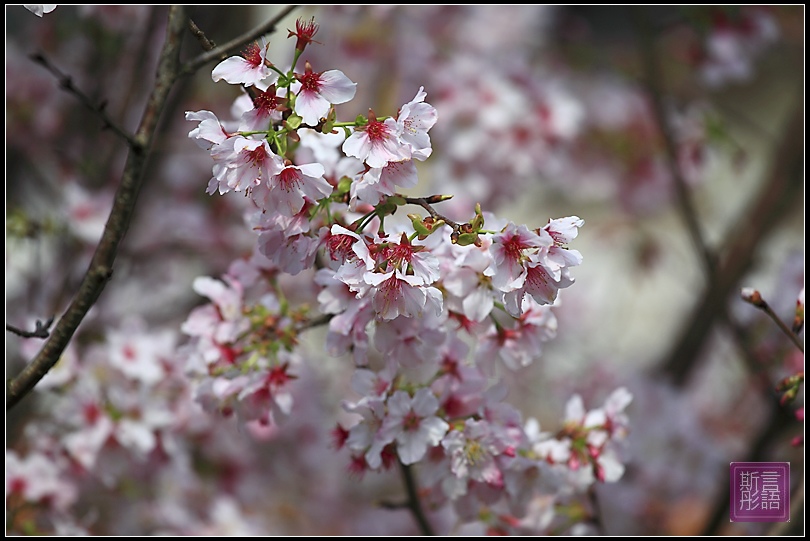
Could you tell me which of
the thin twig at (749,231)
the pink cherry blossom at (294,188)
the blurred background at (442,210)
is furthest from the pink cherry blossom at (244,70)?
the thin twig at (749,231)

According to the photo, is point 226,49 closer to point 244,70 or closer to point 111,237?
point 244,70

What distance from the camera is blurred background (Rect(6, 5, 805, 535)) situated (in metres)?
1.94

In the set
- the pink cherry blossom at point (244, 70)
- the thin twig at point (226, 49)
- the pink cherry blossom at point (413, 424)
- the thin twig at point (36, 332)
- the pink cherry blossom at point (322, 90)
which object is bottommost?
the pink cherry blossom at point (413, 424)

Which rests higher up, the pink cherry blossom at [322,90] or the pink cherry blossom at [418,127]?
the pink cherry blossom at [322,90]

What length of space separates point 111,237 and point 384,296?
1.15ft

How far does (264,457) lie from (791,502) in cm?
129

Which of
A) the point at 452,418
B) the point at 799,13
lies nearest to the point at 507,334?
the point at 452,418

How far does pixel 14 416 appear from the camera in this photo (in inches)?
80.4

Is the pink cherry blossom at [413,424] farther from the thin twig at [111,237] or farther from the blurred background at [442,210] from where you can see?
the blurred background at [442,210]

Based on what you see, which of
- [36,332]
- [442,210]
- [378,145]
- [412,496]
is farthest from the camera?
[442,210]

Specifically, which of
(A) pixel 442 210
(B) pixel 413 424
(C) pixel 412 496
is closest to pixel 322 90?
(B) pixel 413 424

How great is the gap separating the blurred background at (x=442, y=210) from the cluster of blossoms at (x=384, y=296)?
500mm

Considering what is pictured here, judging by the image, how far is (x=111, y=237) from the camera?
1.02m

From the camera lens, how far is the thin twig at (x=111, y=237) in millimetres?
1001
